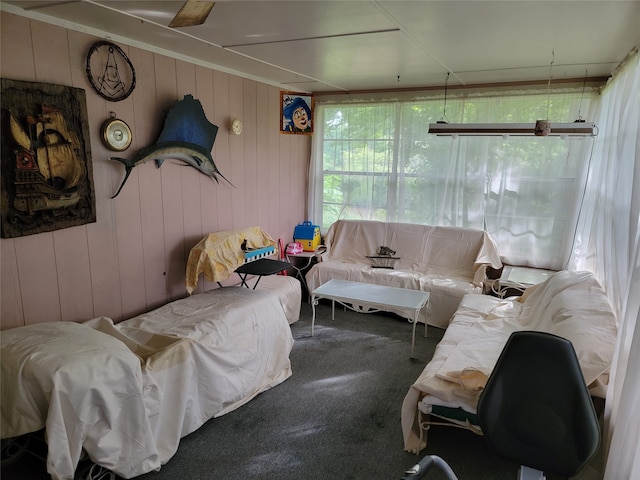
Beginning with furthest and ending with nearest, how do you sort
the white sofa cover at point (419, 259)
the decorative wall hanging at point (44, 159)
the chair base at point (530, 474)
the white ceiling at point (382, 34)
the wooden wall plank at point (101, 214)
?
the white sofa cover at point (419, 259)
the wooden wall plank at point (101, 214)
the decorative wall hanging at point (44, 159)
the white ceiling at point (382, 34)
the chair base at point (530, 474)

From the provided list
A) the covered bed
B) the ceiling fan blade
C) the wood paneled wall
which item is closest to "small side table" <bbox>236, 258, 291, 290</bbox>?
the covered bed

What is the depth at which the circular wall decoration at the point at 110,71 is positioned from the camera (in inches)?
104

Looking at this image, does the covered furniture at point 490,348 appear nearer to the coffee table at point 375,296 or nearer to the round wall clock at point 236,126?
the coffee table at point 375,296

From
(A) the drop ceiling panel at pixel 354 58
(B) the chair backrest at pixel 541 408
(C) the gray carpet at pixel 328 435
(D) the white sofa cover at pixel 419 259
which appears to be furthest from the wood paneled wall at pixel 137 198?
(B) the chair backrest at pixel 541 408

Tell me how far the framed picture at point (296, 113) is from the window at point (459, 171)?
31 centimetres

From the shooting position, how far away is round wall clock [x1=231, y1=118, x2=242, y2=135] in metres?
3.82

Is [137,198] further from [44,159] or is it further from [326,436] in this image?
[326,436]

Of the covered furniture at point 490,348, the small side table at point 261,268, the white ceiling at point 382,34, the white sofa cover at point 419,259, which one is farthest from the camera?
the white sofa cover at point 419,259

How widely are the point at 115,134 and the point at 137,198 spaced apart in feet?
1.52

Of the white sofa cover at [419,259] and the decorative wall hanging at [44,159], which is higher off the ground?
the decorative wall hanging at [44,159]

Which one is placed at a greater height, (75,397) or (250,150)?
(250,150)

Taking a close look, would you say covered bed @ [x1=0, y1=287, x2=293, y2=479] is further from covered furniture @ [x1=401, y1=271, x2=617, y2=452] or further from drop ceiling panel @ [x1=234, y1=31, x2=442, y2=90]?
drop ceiling panel @ [x1=234, y1=31, x2=442, y2=90]

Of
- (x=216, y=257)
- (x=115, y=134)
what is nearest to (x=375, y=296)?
(x=216, y=257)

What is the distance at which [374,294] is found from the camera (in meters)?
3.74
